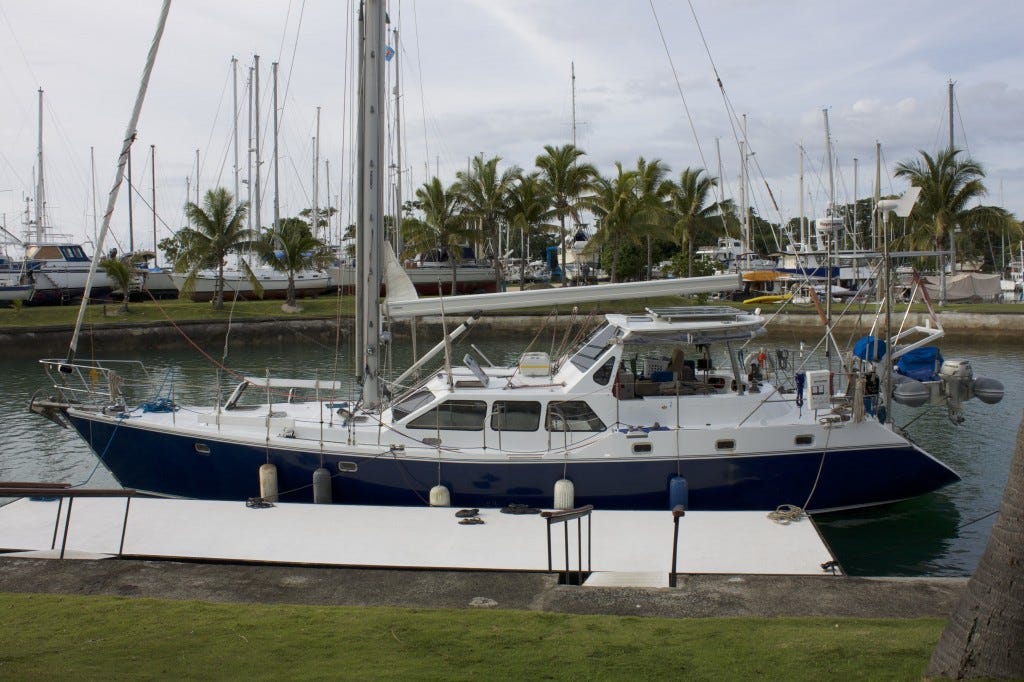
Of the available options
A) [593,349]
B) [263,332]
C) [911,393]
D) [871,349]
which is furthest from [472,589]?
[263,332]

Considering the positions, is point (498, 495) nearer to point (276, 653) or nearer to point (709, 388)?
point (709, 388)

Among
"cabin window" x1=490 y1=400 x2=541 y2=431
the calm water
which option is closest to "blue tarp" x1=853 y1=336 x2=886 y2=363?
the calm water

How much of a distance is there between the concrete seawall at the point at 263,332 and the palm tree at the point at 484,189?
26.6ft

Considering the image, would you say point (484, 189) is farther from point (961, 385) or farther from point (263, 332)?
Answer: point (961, 385)

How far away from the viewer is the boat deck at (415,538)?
30.3 ft

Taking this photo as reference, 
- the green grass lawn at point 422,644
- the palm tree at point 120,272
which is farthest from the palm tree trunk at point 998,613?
the palm tree at point 120,272

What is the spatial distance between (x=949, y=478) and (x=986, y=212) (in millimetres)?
36567

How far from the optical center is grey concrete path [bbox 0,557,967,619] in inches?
306

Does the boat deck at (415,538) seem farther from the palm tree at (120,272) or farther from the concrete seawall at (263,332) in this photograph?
the palm tree at (120,272)

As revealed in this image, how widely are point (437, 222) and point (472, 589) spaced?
40.2 metres

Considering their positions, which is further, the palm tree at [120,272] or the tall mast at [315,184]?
the tall mast at [315,184]

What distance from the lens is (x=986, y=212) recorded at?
142ft

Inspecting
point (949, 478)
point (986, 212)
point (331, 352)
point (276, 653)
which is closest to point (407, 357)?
point (331, 352)

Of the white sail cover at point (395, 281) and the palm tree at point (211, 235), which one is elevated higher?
the palm tree at point (211, 235)
